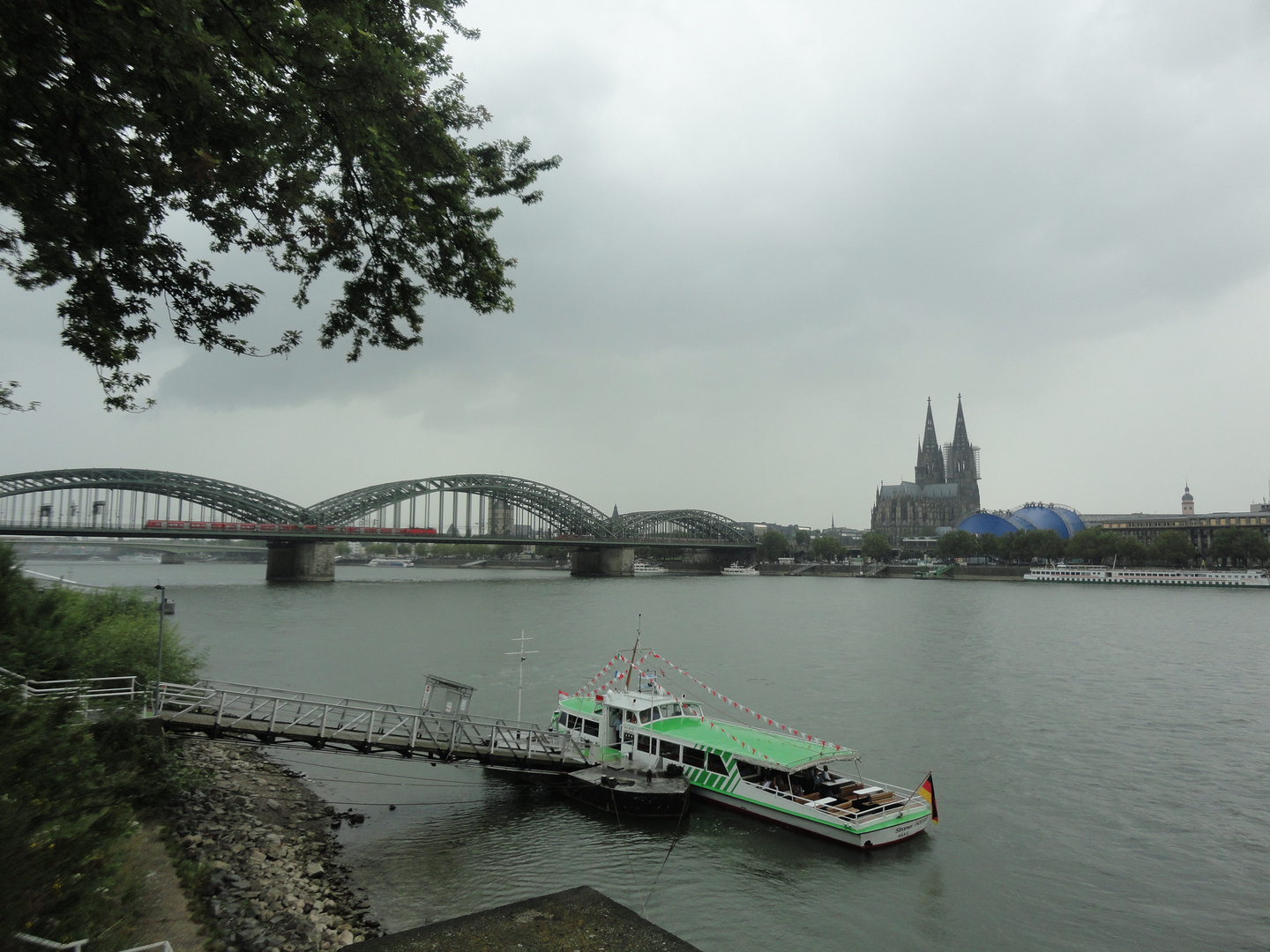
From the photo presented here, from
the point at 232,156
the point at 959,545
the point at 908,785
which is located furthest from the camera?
the point at 959,545

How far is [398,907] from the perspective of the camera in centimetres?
1200

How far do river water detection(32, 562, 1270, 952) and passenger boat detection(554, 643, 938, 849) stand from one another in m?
0.52

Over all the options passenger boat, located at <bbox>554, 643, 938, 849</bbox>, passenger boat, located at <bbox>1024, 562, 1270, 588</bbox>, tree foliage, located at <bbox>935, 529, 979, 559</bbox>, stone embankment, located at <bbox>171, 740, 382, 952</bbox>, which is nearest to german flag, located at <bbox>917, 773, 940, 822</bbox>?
passenger boat, located at <bbox>554, 643, 938, 849</bbox>

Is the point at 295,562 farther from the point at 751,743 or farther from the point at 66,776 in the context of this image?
the point at 66,776

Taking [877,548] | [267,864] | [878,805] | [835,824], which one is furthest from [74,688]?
[877,548]

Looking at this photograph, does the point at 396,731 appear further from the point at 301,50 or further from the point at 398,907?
the point at 301,50

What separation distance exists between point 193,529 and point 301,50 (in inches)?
3454

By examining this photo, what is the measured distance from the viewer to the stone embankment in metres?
9.92

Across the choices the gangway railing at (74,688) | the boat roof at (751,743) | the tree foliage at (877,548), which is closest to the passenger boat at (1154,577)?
the tree foliage at (877,548)

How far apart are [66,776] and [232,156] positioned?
7507 millimetres

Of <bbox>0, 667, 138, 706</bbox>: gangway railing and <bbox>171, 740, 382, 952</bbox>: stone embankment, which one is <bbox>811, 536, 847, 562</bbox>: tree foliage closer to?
<bbox>171, 740, 382, 952</bbox>: stone embankment

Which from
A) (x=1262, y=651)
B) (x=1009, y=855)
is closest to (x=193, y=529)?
(x=1009, y=855)

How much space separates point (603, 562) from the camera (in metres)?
129

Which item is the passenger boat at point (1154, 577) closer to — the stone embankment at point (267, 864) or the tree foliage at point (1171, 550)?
the tree foliage at point (1171, 550)
